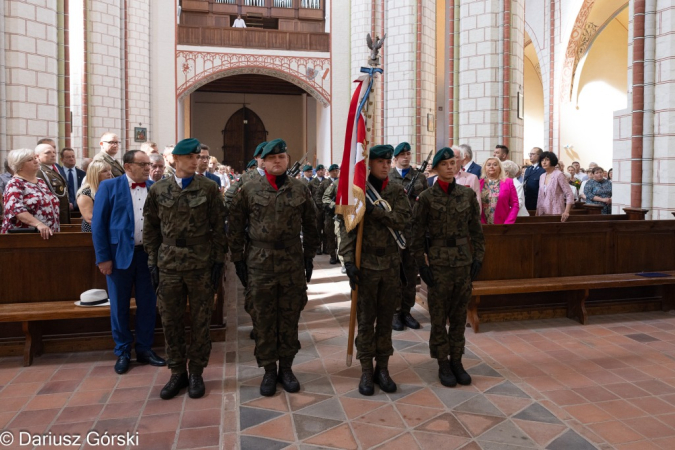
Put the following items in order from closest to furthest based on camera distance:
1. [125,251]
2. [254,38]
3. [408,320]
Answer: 1. [125,251]
2. [408,320]
3. [254,38]

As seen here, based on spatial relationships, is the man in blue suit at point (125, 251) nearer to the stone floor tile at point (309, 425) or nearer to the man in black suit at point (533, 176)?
the stone floor tile at point (309, 425)

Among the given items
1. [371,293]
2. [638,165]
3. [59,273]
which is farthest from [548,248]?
[59,273]

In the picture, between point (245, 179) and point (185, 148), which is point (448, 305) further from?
point (245, 179)

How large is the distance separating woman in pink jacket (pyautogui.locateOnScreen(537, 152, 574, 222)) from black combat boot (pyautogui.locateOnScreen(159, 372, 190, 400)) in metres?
3.97

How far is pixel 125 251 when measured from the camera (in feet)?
11.5

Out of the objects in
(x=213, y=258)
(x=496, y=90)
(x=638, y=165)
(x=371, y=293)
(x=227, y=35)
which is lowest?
(x=371, y=293)

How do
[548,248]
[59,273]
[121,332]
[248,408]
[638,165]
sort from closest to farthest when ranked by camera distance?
[248,408], [121,332], [59,273], [548,248], [638,165]

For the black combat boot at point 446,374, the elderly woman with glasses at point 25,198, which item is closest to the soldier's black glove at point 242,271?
the black combat boot at point 446,374

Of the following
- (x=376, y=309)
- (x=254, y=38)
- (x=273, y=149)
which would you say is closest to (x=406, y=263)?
(x=376, y=309)

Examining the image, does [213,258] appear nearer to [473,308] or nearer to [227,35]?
[473,308]

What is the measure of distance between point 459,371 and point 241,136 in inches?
753

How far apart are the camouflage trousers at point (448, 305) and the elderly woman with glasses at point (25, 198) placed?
8.97 ft

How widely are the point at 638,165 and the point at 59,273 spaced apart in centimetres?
573

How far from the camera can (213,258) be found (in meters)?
3.23
